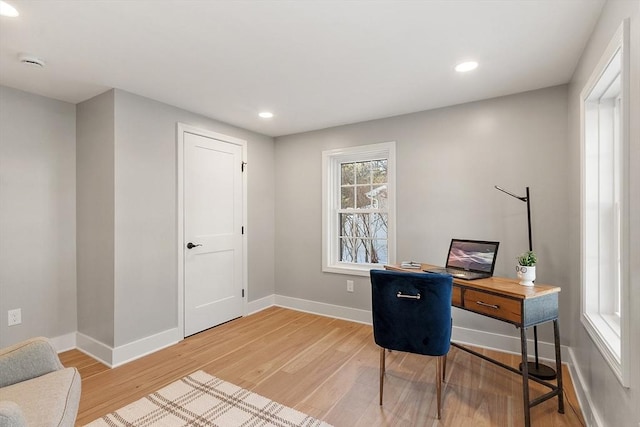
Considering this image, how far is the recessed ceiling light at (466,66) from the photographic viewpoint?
222 centimetres

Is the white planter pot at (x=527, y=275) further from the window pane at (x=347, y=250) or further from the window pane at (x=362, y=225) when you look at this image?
the window pane at (x=347, y=250)

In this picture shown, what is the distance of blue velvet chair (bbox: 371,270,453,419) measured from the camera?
1.95 m

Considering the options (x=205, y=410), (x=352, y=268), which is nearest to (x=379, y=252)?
(x=352, y=268)

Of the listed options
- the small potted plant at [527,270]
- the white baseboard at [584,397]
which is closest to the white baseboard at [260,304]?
the small potted plant at [527,270]

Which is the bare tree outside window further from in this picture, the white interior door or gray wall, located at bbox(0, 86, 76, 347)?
gray wall, located at bbox(0, 86, 76, 347)

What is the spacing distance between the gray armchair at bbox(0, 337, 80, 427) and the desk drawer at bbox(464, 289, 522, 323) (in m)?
2.31

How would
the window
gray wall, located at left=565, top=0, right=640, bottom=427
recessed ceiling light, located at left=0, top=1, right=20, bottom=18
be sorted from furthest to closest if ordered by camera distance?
the window < recessed ceiling light, located at left=0, top=1, right=20, bottom=18 < gray wall, located at left=565, top=0, right=640, bottom=427

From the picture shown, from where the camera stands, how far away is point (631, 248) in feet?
4.11

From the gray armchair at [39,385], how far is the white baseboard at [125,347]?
120 centimetres

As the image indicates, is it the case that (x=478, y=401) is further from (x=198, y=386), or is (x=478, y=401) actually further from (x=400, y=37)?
(x=400, y=37)

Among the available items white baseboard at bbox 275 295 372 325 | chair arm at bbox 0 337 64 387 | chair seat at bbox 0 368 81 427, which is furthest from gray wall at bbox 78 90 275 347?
white baseboard at bbox 275 295 372 325

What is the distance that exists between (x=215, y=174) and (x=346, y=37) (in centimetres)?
219

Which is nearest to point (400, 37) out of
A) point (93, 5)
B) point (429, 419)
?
point (93, 5)

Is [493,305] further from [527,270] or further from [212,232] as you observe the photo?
[212,232]
